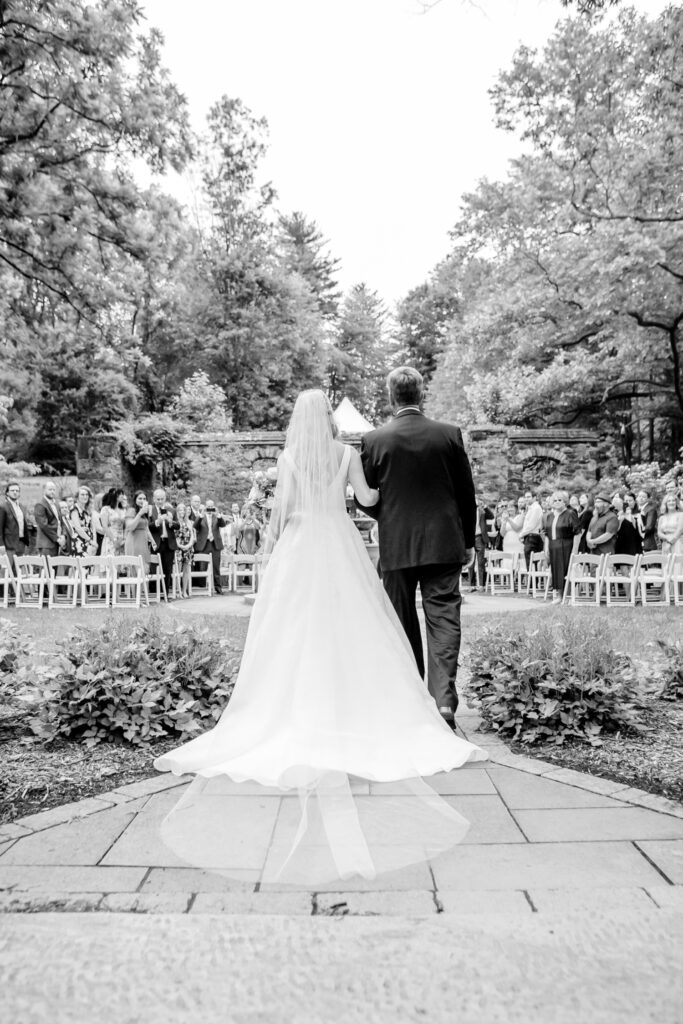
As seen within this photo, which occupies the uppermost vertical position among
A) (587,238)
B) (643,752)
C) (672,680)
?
(587,238)

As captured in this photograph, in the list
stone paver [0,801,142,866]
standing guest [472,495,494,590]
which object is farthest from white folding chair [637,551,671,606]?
stone paver [0,801,142,866]

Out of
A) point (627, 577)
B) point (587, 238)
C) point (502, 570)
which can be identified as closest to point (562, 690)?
point (627, 577)

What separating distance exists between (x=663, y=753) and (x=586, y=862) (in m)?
1.51

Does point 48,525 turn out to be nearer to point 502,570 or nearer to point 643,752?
point 502,570

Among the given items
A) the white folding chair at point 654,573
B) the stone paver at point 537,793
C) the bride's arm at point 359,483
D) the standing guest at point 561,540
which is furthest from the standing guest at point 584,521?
the stone paver at point 537,793

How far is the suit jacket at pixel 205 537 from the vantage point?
13.9 metres

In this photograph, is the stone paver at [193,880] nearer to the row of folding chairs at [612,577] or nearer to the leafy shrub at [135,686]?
the leafy shrub at [135,686]

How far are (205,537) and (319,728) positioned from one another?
10728 mm

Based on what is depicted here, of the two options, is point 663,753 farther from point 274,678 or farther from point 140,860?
point 140,860

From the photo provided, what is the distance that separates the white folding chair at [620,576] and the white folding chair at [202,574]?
6.41 meters

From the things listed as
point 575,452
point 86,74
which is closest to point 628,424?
point 575,452

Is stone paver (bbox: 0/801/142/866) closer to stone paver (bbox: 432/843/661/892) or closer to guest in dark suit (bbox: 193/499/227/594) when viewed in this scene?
stone paver (bbox: 432/843/661/892)

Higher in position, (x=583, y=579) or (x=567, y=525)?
(x=567, y=525)

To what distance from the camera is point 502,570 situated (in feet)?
44.2
